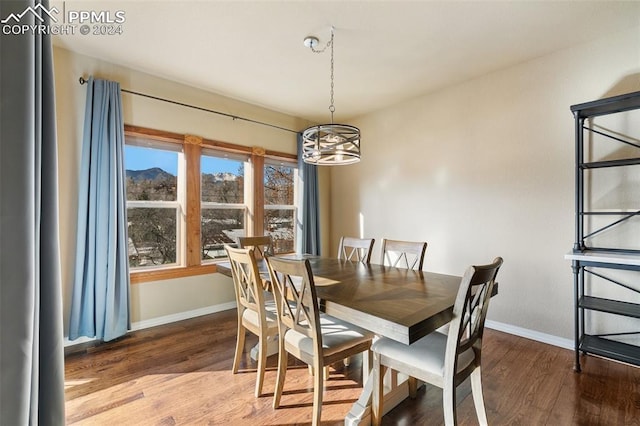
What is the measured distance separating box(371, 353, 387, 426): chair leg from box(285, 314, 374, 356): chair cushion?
17cm

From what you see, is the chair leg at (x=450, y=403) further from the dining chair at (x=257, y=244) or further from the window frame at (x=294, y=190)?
the window frame at (x=294, y=190)

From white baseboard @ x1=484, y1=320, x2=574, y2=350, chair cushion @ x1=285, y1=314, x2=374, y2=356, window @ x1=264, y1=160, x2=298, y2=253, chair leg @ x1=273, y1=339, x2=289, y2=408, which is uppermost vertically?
window @ x1=264, y1=160, x2=298, y2=253

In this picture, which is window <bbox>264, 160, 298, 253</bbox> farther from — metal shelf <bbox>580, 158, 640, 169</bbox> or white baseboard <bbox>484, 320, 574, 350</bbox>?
metal shelf <bbox>580, 158, 640, 169</bbox>

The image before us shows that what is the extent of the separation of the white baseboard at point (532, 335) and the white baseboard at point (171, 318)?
307 cm

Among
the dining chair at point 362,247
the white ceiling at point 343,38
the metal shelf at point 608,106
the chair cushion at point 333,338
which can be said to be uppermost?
the white ceiling at point 343,38

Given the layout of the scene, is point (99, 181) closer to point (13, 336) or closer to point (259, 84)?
point (259, 84)

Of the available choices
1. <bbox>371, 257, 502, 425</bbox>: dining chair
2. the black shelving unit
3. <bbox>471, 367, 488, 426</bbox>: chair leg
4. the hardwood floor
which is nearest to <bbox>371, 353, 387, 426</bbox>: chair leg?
<bbox>371, 257, 502, 425</bbox>: dining chair

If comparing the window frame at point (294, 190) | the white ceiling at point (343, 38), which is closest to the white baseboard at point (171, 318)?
the window frame at point (294, 190)

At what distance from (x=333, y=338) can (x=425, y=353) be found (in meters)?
0.53

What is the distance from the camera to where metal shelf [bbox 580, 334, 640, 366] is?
2.08 metres

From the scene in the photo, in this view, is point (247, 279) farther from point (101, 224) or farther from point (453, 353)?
point (101, 224)

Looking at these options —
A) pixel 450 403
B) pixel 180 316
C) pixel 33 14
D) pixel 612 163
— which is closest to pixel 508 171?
pixel 612 163

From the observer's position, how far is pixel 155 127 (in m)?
3.20

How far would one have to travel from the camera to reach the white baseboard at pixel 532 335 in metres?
2.68
